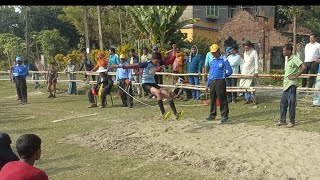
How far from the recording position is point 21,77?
48.9 feet

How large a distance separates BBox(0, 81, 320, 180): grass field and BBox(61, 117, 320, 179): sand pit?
0.70ft

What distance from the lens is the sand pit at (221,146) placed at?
5.73m

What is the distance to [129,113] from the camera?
11.5 m

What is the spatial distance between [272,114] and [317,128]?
1973mm

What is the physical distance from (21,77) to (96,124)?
20.6ft

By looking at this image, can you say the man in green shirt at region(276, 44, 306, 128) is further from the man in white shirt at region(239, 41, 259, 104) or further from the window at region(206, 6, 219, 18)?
the window at region(206, 6, 219, 18)

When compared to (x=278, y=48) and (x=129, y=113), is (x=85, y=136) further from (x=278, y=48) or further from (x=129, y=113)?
(x=278, y=48)

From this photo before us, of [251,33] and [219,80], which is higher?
[251,33]

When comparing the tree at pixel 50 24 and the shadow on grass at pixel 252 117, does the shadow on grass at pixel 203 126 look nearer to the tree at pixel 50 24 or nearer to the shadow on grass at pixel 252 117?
the shadow on grass at pixel 252 117

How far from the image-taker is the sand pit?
5727mm

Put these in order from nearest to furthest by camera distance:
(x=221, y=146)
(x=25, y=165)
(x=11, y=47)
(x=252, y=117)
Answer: (x=25, y=165) < (x=221, y=146) < (x=252, y=117) < (x=11, y=47)

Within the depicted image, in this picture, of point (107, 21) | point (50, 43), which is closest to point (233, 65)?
point (107, 21)

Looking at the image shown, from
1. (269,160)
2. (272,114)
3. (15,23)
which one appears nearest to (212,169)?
(269,160)

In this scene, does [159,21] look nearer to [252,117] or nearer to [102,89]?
[102,89]
